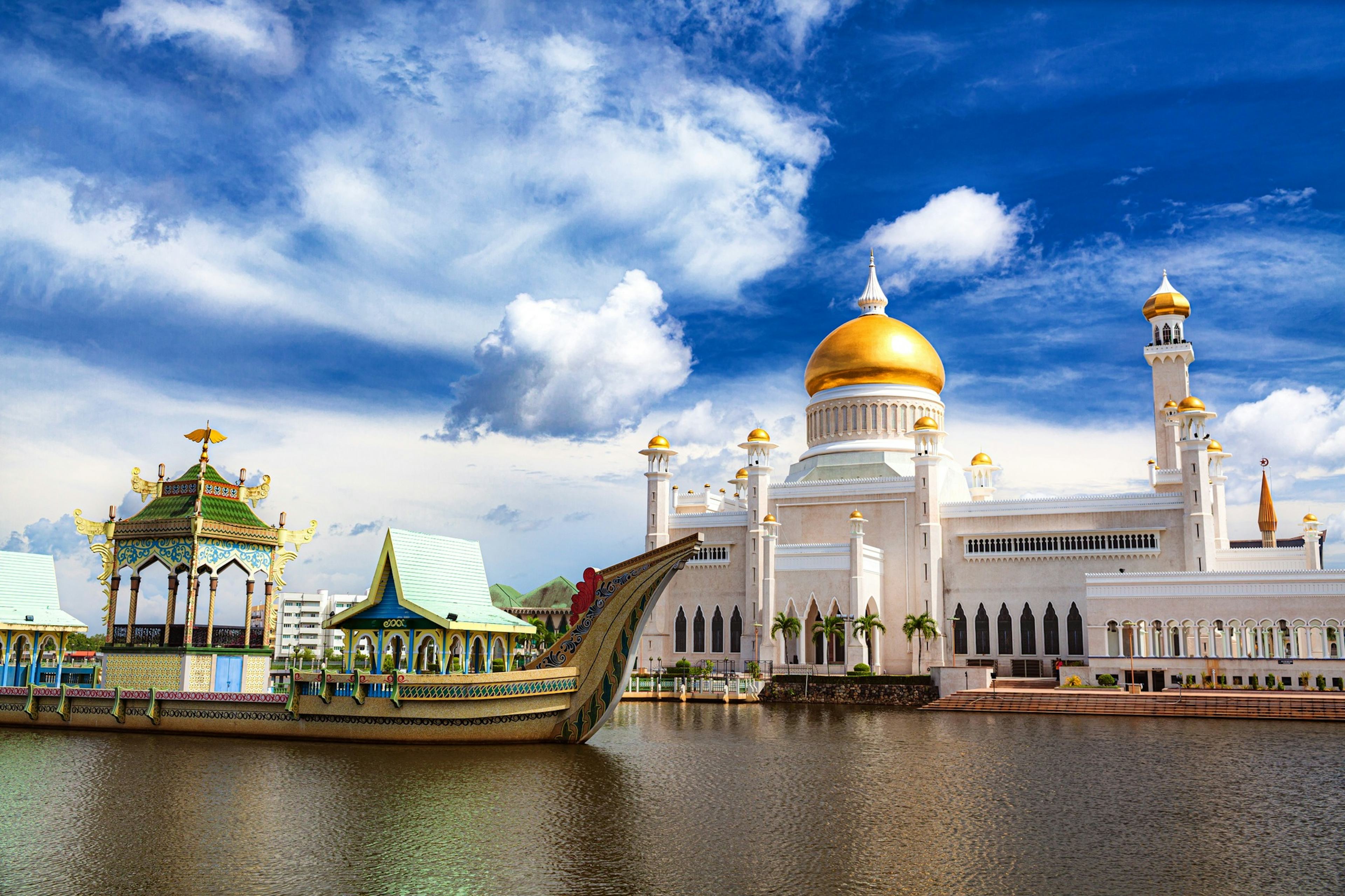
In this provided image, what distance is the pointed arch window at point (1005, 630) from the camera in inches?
1746

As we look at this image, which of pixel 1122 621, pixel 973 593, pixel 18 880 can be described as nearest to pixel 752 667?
pixel 973 593

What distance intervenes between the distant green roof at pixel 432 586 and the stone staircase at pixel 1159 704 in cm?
1813

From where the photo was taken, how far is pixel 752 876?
1130 centimetres

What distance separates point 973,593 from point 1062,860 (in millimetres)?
34069

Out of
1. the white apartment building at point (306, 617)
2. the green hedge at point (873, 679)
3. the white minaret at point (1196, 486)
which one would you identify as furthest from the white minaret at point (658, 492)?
the white apartment building at point (306, 617)

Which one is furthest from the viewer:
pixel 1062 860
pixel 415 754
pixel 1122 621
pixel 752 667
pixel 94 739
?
pixel 752 667

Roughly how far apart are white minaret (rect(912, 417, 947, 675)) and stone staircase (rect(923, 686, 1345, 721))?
7.83m

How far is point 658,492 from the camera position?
165 feet

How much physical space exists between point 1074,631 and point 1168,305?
1581 centimetres

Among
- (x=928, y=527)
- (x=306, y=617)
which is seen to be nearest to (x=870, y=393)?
(x=928, y=527)

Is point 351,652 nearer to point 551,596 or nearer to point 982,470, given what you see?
point 982,470

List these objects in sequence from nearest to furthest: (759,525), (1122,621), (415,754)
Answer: (415,754), (1122,621), (759,525)

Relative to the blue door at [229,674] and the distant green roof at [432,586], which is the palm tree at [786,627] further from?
the blue door at [229,674]

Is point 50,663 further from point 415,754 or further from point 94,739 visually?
point 415,754
